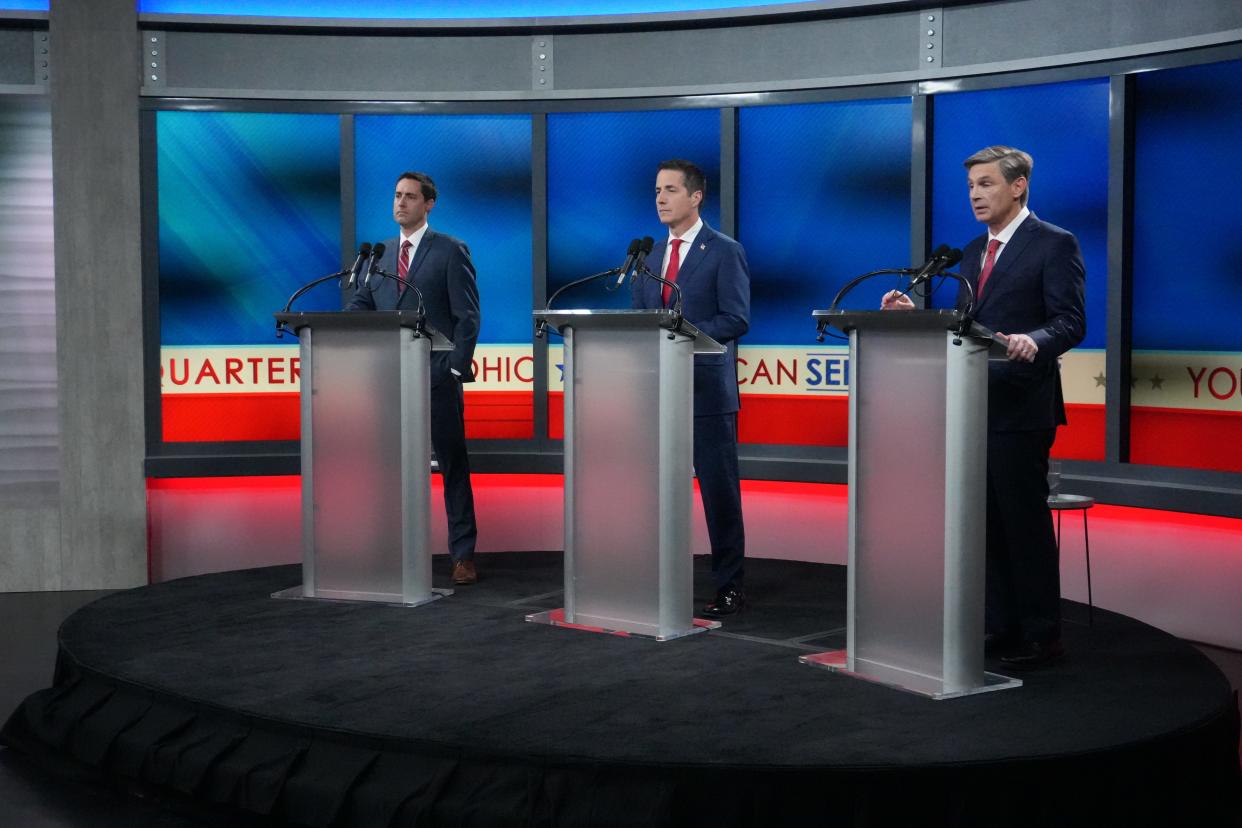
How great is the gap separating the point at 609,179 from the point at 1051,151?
2.13 m

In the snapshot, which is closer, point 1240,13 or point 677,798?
point 677,798

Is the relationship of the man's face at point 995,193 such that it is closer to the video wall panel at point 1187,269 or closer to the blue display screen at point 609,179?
the video wall panel at point 1187,269

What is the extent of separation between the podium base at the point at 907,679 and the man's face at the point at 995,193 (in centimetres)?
126

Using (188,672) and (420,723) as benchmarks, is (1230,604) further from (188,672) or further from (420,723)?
(188,672)

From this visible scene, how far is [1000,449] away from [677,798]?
1516 millimetres

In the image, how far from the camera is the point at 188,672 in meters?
3.65

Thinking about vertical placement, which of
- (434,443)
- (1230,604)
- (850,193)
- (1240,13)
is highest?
(1240,13)

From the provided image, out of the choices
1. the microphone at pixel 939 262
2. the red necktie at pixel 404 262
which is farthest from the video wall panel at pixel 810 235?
the microphone at pixel 939 262

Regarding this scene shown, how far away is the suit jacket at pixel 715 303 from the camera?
441 centimetres

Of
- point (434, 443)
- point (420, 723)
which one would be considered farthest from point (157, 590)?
point (420, 723)

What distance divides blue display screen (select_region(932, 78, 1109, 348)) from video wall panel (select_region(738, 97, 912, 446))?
0.22 m

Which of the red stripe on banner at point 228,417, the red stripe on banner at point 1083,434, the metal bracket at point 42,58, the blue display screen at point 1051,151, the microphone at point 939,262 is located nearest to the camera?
the microphone at point 939,262

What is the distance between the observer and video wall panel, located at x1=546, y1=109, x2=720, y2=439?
645 cm

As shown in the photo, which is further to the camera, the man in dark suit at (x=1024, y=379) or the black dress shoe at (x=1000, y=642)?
the black dress shoe at (x=1000, y=642)
